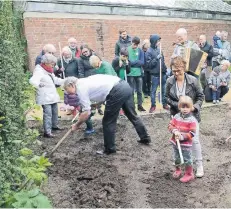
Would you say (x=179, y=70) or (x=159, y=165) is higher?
(x=179, y=70)

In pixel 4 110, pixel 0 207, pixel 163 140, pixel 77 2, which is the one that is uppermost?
pixel 77 2

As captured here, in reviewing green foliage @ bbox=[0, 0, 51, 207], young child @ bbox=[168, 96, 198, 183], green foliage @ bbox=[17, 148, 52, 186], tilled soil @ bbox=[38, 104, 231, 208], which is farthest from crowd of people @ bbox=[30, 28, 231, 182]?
green foliage @ bbox=[17, 148, 52, 186]

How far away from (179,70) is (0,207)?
10.9 feet

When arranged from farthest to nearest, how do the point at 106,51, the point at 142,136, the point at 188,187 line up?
1. the point at 106,51
2. the point at 142,136
3. the point at 188,187

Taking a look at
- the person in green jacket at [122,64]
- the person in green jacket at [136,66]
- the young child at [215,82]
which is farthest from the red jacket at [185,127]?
the young child at [215,82]

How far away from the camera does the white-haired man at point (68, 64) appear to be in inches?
373

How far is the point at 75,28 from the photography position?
1525cm

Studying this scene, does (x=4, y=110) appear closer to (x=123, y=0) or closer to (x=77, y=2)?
(x=77, y=2)

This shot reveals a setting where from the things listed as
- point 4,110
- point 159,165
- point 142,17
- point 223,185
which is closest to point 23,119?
point 4,110

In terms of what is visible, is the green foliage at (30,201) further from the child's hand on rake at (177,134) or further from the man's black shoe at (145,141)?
the man's black shoe at (145,141)

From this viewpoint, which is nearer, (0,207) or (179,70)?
(0,207)

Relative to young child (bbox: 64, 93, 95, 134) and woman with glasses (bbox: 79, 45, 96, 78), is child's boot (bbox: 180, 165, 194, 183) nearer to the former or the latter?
young child (bbox: 64, 93, 95, 134)

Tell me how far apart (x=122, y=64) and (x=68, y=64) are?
54.1 inches

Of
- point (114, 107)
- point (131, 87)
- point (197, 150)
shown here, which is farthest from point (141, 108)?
point (197, 150)
